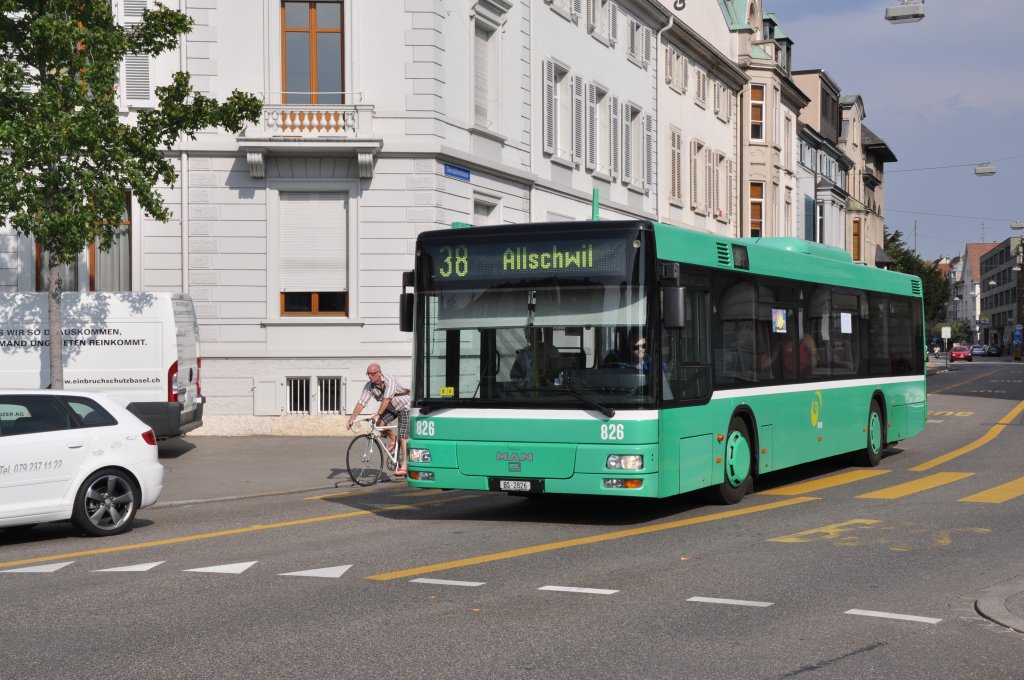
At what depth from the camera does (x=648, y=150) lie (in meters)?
36.8

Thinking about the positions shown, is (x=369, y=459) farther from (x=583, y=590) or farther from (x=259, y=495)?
(x=583, y=590)

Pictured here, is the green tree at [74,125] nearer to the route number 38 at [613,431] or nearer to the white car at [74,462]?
the white car at [74,462]

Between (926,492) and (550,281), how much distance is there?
5.63 m

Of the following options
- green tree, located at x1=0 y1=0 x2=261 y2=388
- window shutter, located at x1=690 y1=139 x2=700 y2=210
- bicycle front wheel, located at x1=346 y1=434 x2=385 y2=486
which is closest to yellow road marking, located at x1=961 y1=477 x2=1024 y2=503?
bicycle front wheel, located at x1=346 y1=434 x2=385 y2=486

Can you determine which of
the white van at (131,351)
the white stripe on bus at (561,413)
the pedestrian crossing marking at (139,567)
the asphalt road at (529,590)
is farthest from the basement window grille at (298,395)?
the pedestrian crossing marking at (139,567)

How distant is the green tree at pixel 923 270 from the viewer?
88.8m

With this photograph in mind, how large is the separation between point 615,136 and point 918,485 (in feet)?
65.2

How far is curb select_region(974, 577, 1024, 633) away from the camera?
24.3 ft

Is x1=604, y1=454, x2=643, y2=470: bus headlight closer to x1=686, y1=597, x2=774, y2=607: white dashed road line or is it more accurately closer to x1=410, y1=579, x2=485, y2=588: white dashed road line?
x1=410, y1=579, x2=485, y2=588: white dashed road line

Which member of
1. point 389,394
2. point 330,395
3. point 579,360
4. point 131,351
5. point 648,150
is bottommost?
point 330,395

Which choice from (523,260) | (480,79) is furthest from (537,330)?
(480,79)

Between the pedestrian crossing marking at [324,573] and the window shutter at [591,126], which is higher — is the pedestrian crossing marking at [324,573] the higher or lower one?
the lower one

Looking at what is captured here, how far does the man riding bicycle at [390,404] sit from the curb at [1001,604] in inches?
366

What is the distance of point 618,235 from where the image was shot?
11773 mm
